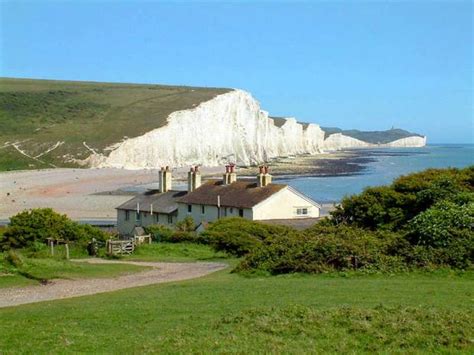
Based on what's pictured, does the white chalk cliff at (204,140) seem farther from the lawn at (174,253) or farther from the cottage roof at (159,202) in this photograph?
the lawn at (174,253)

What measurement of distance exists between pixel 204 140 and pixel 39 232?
105501 millimetres

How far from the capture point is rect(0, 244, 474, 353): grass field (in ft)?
31.6

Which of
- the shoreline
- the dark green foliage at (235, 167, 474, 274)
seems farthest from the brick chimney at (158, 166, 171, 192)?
the dark green foliage at (235, 167, 474, 274)

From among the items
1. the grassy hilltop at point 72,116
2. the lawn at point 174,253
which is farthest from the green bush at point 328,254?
the grassy hilltop at point 72,116

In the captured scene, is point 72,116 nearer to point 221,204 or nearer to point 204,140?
point 204,140

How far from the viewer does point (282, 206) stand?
4300 cm

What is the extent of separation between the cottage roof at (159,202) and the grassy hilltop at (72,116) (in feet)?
228

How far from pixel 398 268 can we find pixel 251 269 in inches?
189

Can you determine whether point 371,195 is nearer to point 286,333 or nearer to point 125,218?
point 286,333

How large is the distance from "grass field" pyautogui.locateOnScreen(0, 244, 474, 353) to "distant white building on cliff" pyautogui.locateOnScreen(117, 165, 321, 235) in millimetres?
25097

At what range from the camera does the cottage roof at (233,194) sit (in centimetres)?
4247

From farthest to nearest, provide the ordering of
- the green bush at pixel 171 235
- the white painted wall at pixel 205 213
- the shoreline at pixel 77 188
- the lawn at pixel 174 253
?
the shoreline at pixel 77 188 < the white painted wall at pixel 205 213 < the green bush at pixel 171 235 < the lawn at pixel 174 253

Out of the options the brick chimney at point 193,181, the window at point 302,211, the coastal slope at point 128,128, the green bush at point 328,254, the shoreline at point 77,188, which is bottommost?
the shoreline at point 77,188

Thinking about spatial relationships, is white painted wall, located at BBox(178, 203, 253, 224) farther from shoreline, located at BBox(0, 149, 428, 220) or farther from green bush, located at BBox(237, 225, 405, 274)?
green bush, located at BBox(237, 225, 405, 274)
